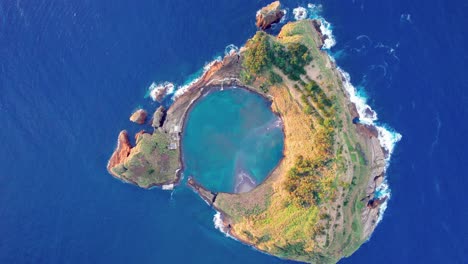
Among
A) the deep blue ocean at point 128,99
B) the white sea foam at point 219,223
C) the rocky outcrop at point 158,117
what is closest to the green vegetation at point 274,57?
the deep blue ocean at point 128,99

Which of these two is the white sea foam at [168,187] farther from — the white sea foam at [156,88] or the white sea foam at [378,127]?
the white sea foam at [378,127]

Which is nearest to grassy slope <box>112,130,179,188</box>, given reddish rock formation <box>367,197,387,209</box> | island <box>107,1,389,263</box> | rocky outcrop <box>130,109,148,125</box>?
island <box>107,1,389,263</box>

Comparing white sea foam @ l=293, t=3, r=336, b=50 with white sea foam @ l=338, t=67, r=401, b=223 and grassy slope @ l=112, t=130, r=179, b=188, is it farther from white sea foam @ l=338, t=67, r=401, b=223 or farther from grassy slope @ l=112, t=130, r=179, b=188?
grassy slope @ l=112, t=130, r=179, b=188

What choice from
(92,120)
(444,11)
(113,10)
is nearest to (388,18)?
(444,11)

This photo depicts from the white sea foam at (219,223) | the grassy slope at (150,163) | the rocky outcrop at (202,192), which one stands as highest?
the grassy slope at (150,163)

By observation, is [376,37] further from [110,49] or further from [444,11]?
[110,49]

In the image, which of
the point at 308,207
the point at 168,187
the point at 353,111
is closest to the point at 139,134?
the point at 168,187
